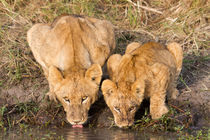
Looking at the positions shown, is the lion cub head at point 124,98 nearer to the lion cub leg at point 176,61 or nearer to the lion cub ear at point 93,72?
the lion cub ear at point 93,72

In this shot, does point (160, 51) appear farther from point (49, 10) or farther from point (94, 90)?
point (49, 10)

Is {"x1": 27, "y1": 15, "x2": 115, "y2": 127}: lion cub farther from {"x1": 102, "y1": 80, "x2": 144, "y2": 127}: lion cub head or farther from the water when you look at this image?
{"x1": 102, "y1": 80, "x2": 144, "y2": 127}: lion cub head

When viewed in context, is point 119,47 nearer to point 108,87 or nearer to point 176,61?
point 176,61

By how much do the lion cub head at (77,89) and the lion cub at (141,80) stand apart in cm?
32

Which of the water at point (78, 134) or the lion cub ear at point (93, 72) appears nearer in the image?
the water at point (78, 134)

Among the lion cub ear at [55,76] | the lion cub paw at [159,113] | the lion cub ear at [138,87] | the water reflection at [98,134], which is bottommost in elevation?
the water reflection at [98,134]

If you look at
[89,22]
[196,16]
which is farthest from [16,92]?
[196,16]

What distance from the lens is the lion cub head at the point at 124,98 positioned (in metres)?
7.40

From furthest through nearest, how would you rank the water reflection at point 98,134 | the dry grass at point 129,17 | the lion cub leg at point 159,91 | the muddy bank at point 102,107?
the dry grass at point 129,17
the muddy bank at point 102,107
the lion cub leg at point 159,91
the water reflection at point 98,134

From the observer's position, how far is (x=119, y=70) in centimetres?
800

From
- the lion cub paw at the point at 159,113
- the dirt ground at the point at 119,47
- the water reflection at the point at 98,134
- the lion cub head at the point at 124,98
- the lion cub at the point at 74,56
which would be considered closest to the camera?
the lion cub head at the point at 124,98

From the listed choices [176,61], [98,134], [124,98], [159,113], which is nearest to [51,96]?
[98,134]

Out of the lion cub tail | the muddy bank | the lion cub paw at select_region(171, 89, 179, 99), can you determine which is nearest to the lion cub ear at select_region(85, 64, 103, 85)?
the muddy bank

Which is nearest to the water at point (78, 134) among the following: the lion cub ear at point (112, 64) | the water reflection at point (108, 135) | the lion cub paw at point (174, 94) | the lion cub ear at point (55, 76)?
the water reflection at point (108, 135)
